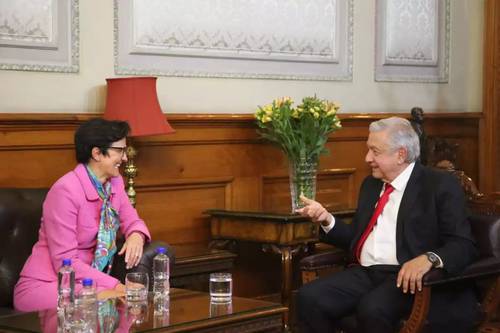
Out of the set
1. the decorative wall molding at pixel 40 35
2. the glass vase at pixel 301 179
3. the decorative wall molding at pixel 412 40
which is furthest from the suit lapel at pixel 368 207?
the decorative wall molding at pixel 412 40

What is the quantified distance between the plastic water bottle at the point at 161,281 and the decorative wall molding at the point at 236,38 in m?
1.17

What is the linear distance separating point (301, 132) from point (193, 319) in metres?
1.77

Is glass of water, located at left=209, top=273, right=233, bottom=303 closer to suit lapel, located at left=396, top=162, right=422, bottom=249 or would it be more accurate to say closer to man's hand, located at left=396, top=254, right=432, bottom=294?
man's hand, located at left=396, top=254, right=432, bottom=294

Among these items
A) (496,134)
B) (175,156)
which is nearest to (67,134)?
(175,156)

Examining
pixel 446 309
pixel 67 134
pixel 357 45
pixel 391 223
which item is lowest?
pixel 446 309

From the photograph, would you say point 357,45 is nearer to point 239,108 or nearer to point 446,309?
point 239,108

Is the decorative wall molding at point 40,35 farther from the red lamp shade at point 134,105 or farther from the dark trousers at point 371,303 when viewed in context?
the dark trousers at point 371,303

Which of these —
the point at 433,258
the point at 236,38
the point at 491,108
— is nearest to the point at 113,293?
the point at 433,258

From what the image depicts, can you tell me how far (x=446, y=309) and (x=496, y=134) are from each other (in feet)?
8.20

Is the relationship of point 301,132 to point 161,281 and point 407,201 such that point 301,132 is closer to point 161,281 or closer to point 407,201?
point 407,201

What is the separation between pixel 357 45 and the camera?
576cm

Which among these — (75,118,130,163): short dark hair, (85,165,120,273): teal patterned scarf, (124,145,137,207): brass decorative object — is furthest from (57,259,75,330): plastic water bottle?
(124,145,137,207): brass decorative object

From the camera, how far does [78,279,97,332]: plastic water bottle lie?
3.18m

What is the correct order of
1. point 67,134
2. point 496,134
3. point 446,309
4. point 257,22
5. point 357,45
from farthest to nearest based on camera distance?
point 496,134 → point 357,45 → point 257,22 → point 67,134 → point 446,309
